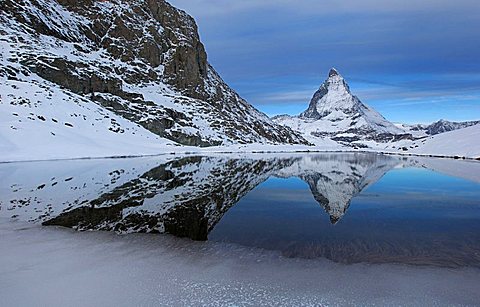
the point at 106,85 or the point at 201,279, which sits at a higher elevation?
the point at 106,85

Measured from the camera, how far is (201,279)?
7.60m

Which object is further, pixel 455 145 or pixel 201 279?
pixel 455 145

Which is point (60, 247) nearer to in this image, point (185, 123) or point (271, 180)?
point (271, 180)

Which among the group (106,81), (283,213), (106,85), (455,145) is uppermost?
(106,81)

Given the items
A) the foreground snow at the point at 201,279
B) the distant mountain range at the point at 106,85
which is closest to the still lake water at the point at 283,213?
the foreground snow at the point at 201,279

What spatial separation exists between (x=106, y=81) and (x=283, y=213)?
323ft

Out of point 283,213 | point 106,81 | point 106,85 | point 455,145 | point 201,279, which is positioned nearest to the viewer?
point 201,279

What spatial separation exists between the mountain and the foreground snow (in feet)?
124

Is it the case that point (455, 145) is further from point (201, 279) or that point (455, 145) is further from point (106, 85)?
point (106, 85)

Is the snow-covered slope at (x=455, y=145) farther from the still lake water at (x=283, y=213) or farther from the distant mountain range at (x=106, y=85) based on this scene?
the still lake water at (x=283, y=213)

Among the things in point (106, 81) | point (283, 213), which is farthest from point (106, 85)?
point (283, 213)

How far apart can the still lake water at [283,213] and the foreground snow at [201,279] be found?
94 centimetres

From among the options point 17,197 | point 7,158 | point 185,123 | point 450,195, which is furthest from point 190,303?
point 185,123

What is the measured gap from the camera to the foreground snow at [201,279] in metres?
6.70
